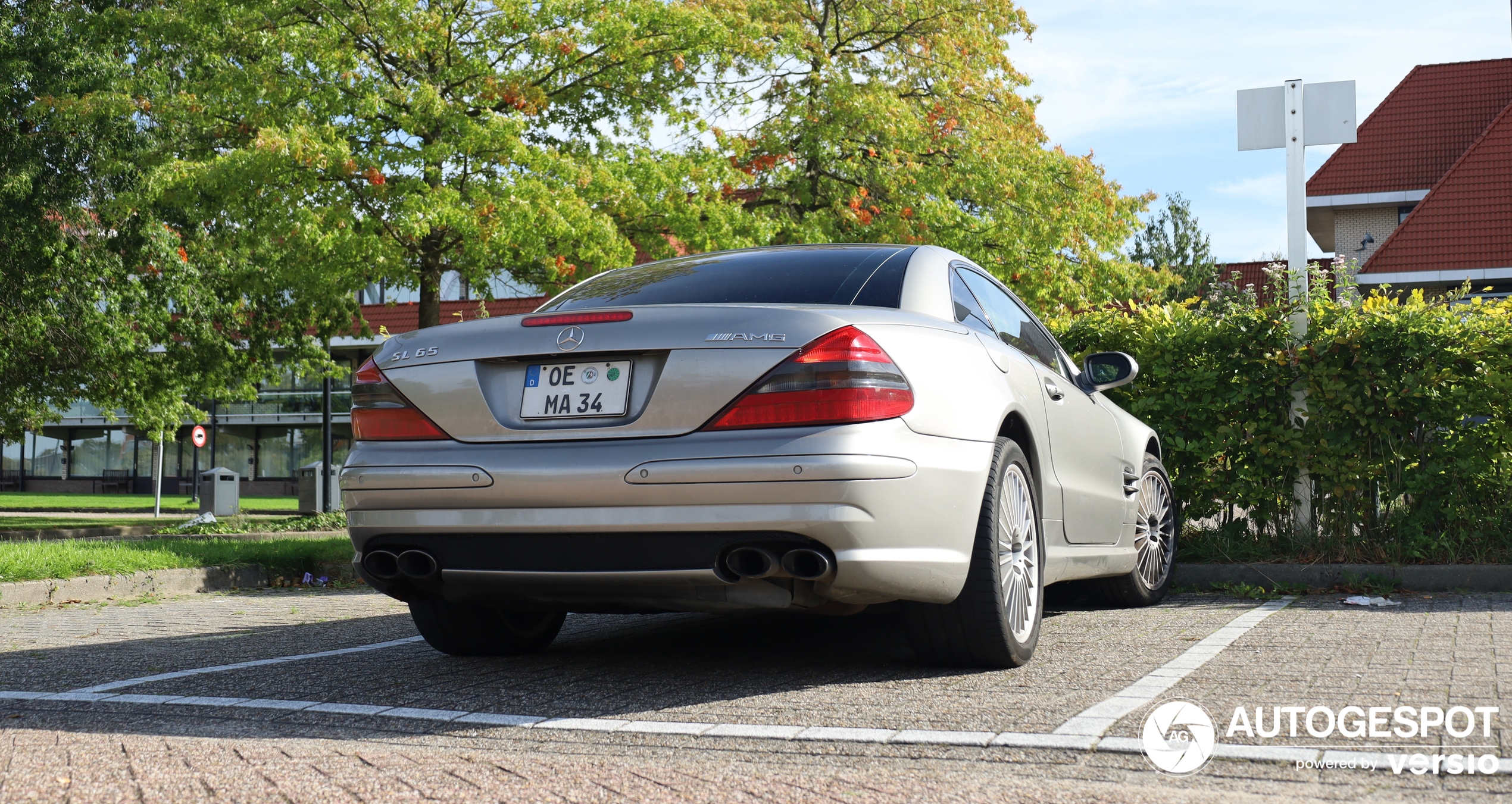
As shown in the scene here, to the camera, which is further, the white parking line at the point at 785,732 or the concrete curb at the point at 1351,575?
the concrete curb at the point at 1351,575

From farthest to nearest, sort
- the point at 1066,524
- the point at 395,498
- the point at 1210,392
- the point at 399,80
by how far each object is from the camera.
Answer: the point at 399,80 < the point at 1210,392 < the point at 1066,524 < the point at 395,498

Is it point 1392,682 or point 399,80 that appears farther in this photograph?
point 399,80

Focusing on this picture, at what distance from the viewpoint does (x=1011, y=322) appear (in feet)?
17.4

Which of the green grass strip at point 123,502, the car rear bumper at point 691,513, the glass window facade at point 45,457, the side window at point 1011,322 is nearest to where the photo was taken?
the car rear bumper at point 691,513

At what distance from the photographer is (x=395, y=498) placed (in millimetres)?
4016

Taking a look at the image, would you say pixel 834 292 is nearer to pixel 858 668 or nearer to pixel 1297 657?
pixel 858 668

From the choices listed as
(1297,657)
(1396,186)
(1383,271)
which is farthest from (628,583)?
(1396,186)

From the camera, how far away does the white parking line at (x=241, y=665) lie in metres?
4.33

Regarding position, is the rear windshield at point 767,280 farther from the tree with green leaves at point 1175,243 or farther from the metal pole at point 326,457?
the tree with green leaves at point 1175,243

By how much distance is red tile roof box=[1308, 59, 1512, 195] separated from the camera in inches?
1188

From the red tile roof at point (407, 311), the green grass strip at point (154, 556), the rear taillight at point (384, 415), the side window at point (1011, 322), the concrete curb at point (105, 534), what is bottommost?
the concrete curb at point (105, 534)

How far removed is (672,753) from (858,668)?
4.67ft

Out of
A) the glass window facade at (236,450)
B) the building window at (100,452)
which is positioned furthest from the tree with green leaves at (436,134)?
the building window at (100,452)

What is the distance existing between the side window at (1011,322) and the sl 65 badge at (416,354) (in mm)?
1950
